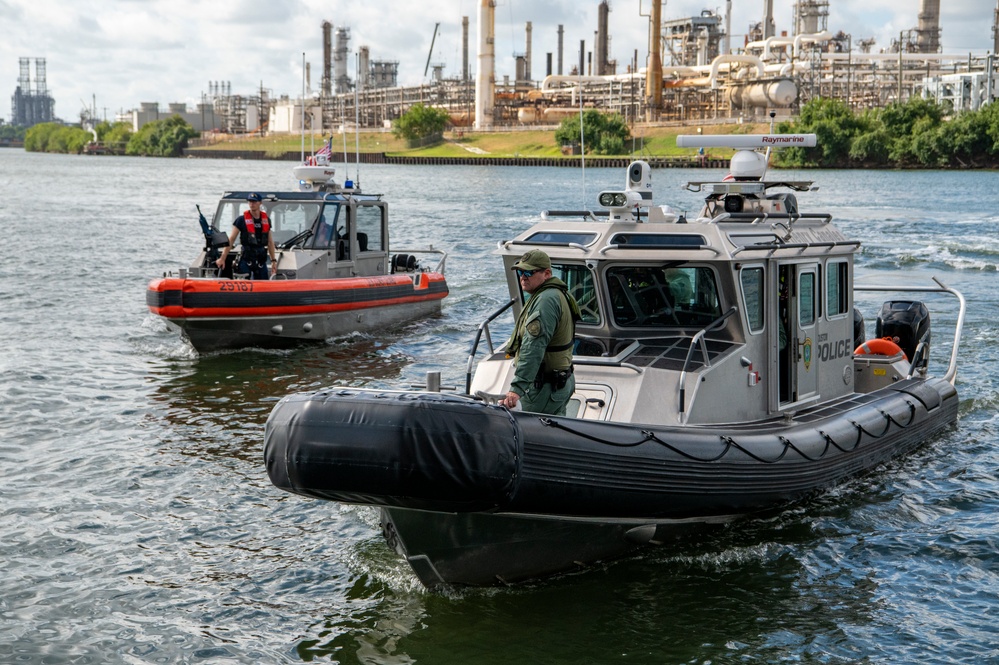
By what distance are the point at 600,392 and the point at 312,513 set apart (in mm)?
2980

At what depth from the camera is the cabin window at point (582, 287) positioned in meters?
9.16

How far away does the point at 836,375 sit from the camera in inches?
423

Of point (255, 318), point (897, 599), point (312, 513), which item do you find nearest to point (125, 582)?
point (312, 513)

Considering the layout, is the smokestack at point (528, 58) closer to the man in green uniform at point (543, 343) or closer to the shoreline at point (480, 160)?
the shoreline at point (480, 160)

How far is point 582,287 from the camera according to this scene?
363 inches

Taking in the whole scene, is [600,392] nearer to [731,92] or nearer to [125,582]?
[125,582]

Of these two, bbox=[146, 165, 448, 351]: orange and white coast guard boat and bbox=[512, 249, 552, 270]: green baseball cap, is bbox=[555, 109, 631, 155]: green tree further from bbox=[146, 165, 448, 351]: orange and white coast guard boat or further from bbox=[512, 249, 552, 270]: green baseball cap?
bbox=[512, 249, 552, 270]: green baseball cap

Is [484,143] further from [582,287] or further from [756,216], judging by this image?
[582,287]

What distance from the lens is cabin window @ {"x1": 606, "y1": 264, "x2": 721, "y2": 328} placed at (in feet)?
29.6

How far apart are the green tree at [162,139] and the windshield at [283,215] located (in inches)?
6513

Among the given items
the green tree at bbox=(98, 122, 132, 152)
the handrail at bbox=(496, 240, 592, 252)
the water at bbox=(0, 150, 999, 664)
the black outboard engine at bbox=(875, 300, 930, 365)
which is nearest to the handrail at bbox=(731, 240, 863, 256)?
the handrail at bbox=(496, 240, 592, 252)

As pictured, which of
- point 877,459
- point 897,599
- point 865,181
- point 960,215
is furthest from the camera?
point 865,181

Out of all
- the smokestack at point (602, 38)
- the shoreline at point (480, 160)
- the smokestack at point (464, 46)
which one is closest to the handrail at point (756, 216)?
the shoreline at point (480, 160)

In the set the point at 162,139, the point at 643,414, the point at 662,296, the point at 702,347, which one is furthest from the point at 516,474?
the point at 162,139
